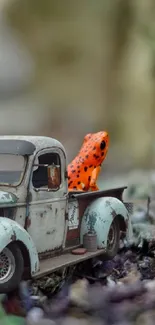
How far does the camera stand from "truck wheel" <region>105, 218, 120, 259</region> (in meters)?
1.69

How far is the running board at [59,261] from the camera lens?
134 centimetres

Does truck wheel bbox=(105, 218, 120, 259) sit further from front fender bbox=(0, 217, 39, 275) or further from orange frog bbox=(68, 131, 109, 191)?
front fender bbox=(0, 217, 39, 275)

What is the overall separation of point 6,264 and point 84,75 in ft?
2.77

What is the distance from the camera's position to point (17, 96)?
198 cm

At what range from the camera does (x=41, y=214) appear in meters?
1.43

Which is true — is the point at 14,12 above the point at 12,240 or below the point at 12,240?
above

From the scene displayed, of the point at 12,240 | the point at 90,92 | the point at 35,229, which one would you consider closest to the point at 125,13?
the point at 90,92

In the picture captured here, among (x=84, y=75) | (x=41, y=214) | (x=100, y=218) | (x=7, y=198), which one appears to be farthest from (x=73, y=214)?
(x=84, y=75)

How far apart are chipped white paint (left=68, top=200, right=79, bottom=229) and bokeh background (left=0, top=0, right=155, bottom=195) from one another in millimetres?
420

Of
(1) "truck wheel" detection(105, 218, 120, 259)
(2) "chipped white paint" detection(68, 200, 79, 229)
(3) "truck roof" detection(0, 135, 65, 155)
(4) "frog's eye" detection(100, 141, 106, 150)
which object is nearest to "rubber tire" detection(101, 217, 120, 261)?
(1) "truck wheel" detection(105, 218, 120, 259)

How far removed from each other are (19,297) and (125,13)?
0.97 m

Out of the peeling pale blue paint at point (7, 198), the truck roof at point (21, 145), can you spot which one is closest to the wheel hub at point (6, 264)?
the peeling pale blue paint at point (7, 198)

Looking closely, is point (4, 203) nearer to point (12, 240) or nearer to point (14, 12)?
point (12, 240)

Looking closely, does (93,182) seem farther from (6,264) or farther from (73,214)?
(6,264)
